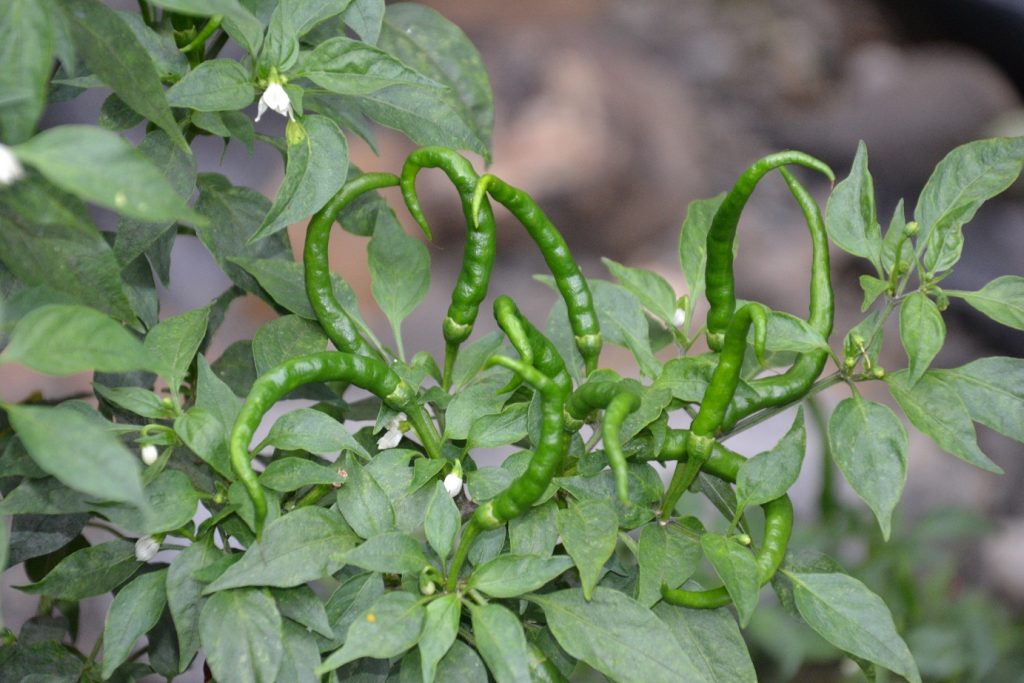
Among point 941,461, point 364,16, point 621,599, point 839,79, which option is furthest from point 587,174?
point 621,599

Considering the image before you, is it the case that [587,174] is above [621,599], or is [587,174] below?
below

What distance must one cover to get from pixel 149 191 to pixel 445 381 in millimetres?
321

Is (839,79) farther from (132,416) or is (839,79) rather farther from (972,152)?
(132,416)

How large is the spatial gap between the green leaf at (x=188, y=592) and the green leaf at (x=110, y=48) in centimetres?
27

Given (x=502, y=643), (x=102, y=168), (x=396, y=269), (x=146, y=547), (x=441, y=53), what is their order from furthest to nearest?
(x=441, y=53), (x=396, y=269), (x=146, y=547), (x=502, y=643), (x=102, y=168)

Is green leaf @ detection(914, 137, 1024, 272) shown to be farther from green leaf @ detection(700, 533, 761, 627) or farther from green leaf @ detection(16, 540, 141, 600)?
green leaf @ detection(16, 540, 141, 600)

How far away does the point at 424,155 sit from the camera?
73cm

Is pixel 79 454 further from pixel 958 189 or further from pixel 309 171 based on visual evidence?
pixel 958 189

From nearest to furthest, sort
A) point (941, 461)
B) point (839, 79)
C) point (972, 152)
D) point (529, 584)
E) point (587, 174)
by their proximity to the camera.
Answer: point (529, 584)
point (972, 152)
point (941, 461)
point (587, 174)
point (839, 79)

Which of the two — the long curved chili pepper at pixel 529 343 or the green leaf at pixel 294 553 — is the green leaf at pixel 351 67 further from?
the green leaf at pixel 294 553

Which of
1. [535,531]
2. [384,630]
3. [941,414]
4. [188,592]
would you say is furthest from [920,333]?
[188,592]

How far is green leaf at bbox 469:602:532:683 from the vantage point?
62 centimetres

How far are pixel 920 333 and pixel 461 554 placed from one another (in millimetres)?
317

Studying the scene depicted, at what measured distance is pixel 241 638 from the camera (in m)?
0.65
